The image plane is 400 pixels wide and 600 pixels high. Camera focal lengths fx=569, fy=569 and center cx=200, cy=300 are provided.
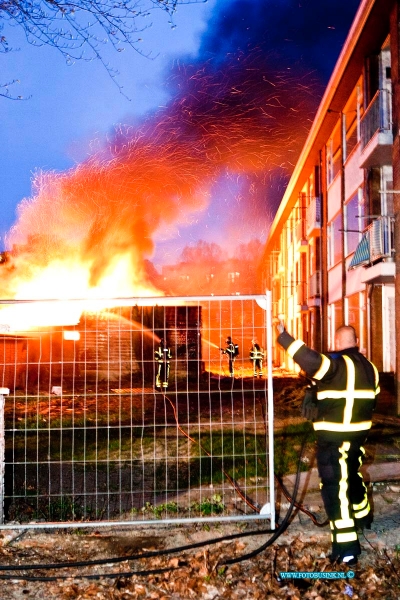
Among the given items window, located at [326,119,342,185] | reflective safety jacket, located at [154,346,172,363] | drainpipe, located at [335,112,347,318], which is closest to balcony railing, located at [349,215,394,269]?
drainpipe, located at [335,112,347,318]

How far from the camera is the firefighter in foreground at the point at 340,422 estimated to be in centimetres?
426

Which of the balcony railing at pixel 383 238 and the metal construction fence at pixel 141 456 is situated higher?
the balcony railing at pixel 383 238

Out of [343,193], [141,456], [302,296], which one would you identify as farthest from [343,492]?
[302,296]

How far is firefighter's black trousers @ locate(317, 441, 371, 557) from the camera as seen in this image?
424 cm

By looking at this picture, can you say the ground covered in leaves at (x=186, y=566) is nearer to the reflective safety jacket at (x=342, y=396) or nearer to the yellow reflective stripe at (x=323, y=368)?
the reflective safety jacket at (x=342, y=396)

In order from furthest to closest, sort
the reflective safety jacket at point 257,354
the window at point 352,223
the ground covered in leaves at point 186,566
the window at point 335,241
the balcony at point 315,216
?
1. the balcony at point 315,216
2. the window at point 335,241
3. the window at point 352,223
4. the reflective safety jacket at point 257,354
5. the ground covered in leaves at point 186,566

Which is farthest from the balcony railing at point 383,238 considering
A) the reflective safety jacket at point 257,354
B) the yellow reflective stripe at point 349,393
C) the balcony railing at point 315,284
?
the balcony railing at point 315,284

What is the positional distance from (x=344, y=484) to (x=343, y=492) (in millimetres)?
60

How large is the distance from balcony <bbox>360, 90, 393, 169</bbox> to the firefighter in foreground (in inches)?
455

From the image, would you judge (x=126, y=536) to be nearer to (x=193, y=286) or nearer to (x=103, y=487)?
(x=103, y=487)


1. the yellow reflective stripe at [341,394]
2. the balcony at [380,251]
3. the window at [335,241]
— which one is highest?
the window at [335,241]

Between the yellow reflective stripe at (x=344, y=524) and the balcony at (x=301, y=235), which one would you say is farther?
the balcony at (x=301, y=235)

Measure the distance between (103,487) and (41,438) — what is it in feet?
11.3

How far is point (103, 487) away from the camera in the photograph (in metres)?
6.54
